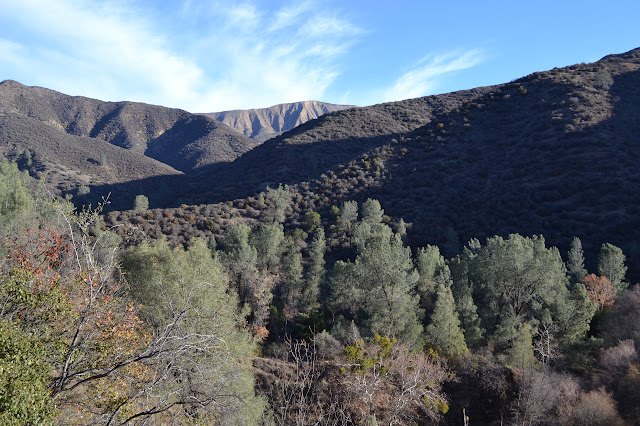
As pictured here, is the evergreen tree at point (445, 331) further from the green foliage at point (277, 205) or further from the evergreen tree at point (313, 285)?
the green foliage at point (277, 205)

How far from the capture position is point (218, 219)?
47781 mm

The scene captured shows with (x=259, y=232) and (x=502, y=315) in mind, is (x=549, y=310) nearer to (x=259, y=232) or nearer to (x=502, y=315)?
(x=502, y=315)

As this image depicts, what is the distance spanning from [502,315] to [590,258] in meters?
19.0

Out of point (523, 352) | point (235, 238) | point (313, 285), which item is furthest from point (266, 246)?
point (523, 352)

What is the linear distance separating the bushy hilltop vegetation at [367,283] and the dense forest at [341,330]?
12cm

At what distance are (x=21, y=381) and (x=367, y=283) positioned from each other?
20.5m

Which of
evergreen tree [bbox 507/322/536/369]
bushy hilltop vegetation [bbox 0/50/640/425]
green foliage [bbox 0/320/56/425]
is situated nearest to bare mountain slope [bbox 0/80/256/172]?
bushy hilltop vegetation [bbox 0/50/640/425]

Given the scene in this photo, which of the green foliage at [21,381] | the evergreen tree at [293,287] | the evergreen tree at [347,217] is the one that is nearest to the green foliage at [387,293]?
the evergreen tree at [293,287]

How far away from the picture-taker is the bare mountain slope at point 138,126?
382 feet

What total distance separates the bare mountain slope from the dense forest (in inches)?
3482

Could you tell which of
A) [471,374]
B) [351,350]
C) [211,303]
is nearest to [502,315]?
[471,374]

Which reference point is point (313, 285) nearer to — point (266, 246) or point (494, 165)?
point (266, 246)

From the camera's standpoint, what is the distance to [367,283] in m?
23.7

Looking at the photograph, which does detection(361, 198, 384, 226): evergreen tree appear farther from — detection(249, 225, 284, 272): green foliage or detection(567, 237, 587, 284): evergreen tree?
detection(567, 237, 587, 284): evergreen tree
